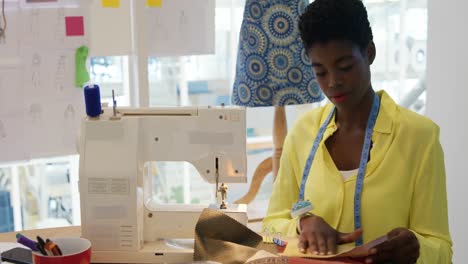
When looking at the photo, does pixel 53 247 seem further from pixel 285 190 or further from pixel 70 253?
pixel 285 190

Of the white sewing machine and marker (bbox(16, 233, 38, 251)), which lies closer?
marker (bbox(16, 233, 38, 251))

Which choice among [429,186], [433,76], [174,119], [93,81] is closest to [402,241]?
[429,186]

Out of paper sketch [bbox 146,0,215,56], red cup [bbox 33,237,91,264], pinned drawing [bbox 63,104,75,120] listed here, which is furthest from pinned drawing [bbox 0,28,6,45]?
red cup [bbox 33,237,91,264]

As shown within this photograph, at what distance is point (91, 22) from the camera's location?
2533 mm

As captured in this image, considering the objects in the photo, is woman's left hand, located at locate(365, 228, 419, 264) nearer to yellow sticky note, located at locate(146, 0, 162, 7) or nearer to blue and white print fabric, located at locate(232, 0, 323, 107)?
blue and white print fabric, located at locate(232, 0, 323, 107)

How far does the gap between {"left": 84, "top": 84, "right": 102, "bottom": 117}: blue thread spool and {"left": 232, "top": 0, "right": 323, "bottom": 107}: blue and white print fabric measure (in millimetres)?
974

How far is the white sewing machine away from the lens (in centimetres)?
144

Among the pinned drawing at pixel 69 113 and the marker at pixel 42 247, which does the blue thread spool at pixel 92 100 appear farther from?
the pinned drawing at pixel 69 113

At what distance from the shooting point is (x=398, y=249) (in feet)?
4.29

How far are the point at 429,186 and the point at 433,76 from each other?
1.18 metres

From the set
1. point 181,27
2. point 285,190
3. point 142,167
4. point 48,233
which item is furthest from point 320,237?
point 181,27

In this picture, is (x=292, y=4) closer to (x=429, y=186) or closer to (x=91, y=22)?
(x=91, y=22)

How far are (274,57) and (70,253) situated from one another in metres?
1.29

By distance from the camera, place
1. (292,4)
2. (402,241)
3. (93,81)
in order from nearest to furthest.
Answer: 1. (402,241)
2. (292,4)
3. (93,81)
